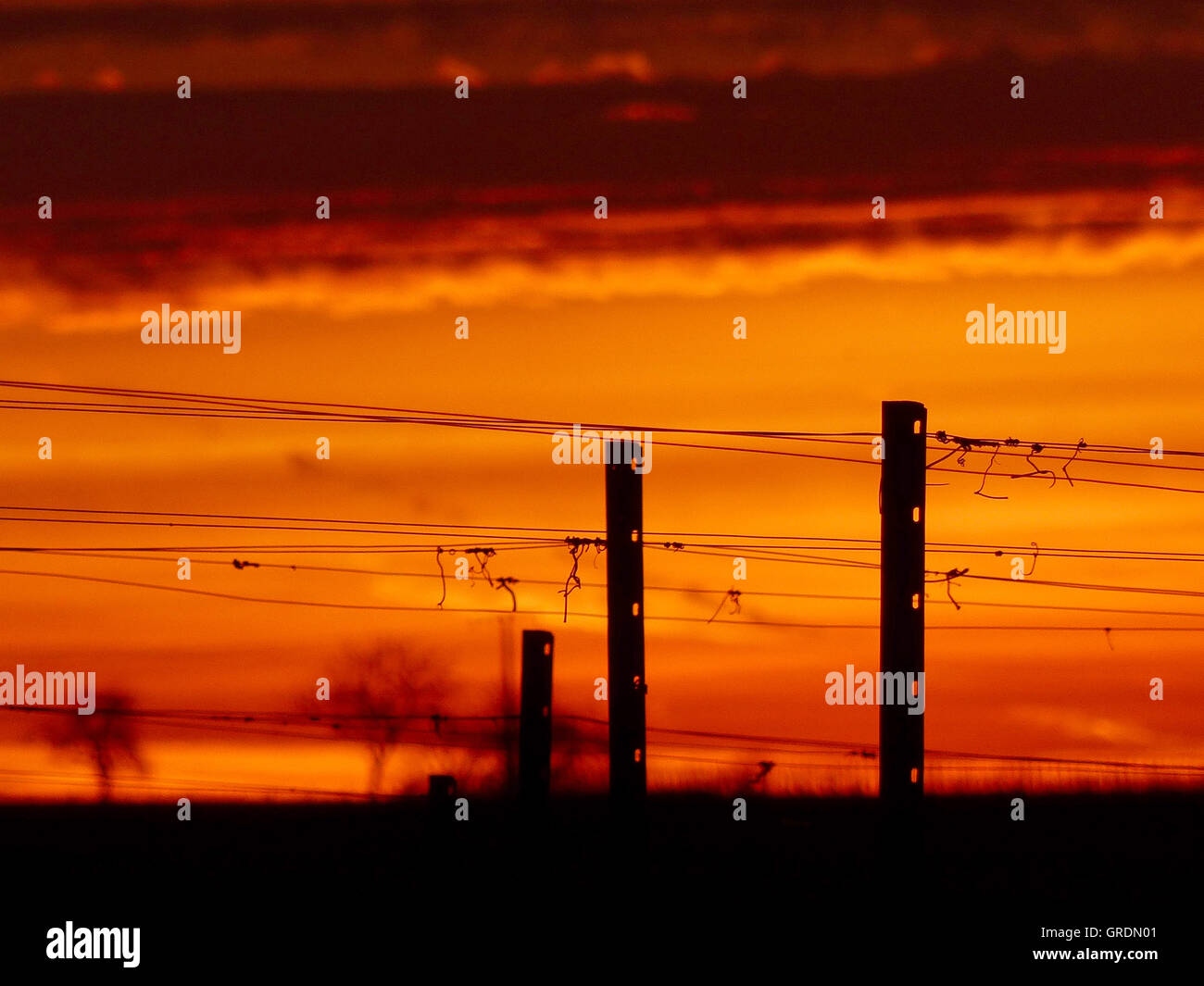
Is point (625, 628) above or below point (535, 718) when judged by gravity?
above

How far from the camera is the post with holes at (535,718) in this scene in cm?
2239

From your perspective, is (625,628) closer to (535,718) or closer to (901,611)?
(535,718)

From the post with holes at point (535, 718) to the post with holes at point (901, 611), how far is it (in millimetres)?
4501

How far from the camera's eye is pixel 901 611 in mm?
20078

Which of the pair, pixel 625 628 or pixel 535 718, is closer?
pixel 625 628

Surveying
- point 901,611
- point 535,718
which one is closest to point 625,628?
point 535,718

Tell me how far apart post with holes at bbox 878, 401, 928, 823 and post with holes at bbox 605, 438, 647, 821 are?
2.95 meters

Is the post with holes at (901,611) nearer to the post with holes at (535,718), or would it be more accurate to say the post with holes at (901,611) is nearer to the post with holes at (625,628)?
the post with holes at (625,628)

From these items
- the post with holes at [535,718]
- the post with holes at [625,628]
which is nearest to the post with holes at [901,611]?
the post with holes at [625,628]

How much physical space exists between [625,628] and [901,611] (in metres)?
3.29

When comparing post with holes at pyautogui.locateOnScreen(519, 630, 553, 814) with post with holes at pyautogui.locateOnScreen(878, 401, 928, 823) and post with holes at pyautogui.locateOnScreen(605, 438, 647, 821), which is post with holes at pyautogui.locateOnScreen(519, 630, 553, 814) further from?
post with holes at pyautogui.locateOnScreen(878, 401, 928, 823)

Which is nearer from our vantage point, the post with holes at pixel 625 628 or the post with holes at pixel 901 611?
the post with holes at pixel 901 611
